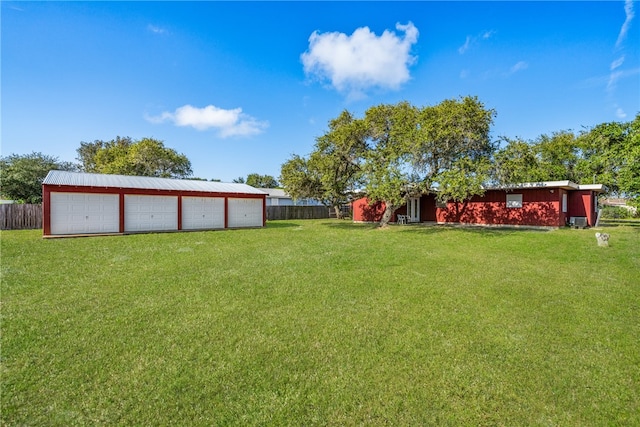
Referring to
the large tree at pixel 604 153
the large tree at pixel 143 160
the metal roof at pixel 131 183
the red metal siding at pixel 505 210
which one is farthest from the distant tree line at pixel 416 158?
the large tree at pixel 143 160

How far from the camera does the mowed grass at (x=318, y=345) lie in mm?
2562

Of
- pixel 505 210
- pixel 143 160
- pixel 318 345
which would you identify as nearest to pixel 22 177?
pixel 143 160

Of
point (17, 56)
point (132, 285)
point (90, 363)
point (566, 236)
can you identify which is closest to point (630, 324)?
point (90, 363)

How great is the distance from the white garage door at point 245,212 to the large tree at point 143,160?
15.1 metres

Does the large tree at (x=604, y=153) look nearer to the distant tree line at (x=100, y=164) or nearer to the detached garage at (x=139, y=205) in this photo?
the detached garage at (x=139, y=205)

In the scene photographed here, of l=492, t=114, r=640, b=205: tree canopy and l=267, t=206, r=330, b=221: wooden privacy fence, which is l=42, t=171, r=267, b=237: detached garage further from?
l=492, t=114, r=640, b=205: tree canopy

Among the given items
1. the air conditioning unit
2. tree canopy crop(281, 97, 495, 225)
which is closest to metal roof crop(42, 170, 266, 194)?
tree canopy crop(281, 97, 495, 225)

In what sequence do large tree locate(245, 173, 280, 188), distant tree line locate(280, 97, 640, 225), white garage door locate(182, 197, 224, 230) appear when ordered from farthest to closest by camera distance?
large tree locate(245, 173, 280, 188), white garage door locate(182, 197, 224, 230), distant tree line locate(280, 97, 640, 225)

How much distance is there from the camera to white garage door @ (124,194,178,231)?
1543 centimetres

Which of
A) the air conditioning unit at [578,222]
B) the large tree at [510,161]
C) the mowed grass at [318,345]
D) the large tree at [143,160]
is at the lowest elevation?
the mowed grass at [318,345]

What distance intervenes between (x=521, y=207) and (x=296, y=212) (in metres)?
18.1

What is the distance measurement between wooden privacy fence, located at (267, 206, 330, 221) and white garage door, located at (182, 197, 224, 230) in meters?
8.16

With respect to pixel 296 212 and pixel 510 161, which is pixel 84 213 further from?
pixel 510 161

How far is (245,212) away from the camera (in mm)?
19625
